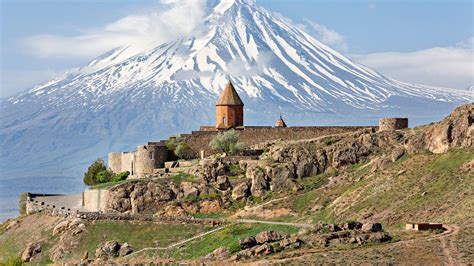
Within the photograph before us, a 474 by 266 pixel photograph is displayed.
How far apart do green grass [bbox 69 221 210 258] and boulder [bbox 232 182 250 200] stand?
186 inches

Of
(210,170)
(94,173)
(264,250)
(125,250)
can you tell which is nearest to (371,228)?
(264,250)

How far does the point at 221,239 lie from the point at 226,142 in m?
17.6

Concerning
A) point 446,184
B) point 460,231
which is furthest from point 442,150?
point 460,231

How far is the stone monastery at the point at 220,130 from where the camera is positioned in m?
74.5

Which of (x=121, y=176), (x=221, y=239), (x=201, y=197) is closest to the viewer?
(x=221, y=239)

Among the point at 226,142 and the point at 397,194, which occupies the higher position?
the point at 226,142

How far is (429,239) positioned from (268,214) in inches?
679

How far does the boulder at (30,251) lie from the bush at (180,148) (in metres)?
12.5

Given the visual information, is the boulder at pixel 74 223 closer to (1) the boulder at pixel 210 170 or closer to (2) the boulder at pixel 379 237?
(1) the boulder at pixel 210 170

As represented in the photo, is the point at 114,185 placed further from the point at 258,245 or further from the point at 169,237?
A: the point at 258,245

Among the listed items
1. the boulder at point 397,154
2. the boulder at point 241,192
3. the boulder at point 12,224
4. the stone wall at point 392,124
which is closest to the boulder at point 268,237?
the boulder at point 397,154

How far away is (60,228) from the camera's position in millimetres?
66562

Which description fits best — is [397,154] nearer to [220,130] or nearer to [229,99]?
[220,130]

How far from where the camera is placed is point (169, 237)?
60.6 metres
